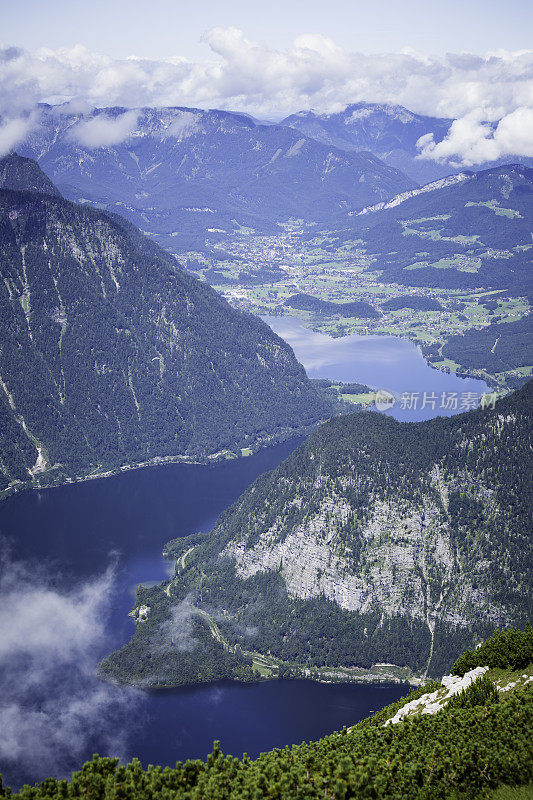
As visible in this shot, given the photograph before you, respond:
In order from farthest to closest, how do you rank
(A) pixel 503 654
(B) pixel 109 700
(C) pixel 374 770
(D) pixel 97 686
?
(D) pixel 97 686 → (B) pixel 109 700 → (A) pixel 503 654 → (C) pixel 374 770

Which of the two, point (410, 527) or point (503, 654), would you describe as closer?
point (503, 654)

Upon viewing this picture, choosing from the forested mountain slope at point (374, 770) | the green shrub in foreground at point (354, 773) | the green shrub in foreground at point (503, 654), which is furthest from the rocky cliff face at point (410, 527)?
the green shrub in foreground at point (354, 773)

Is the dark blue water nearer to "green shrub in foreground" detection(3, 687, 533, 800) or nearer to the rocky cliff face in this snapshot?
the rocky cliff face

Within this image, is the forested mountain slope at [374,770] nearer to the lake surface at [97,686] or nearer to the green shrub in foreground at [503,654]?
the green shrub in foreground at [503,654]

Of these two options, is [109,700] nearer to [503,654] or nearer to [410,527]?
[410,527]

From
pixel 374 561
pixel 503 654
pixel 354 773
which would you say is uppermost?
pixel 374 561

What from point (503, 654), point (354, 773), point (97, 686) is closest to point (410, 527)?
point (503, 654)
